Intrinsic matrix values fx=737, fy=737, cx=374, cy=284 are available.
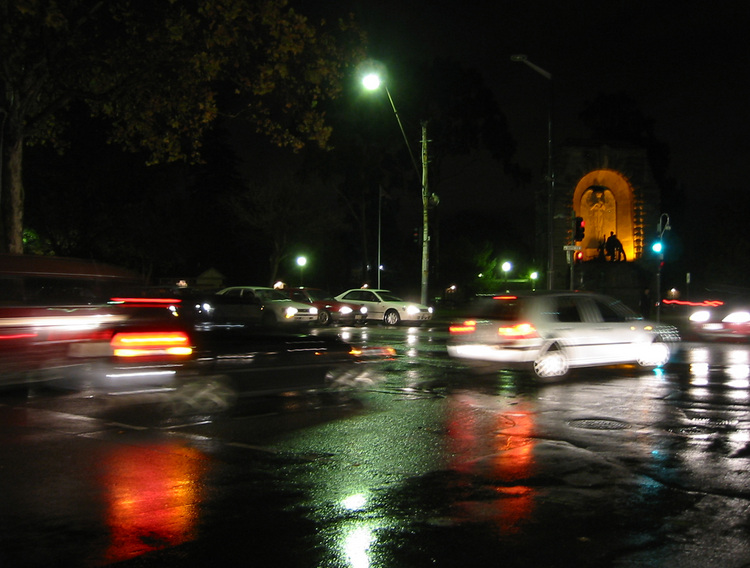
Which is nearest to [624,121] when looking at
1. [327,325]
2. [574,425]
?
[327,325]

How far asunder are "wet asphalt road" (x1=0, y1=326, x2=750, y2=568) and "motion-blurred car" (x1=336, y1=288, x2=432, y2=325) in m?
21.6

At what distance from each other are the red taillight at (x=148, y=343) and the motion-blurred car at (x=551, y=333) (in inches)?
215

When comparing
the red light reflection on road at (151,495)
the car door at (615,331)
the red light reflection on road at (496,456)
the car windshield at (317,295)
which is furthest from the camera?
the car windshield at (317,295)

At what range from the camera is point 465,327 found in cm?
1420

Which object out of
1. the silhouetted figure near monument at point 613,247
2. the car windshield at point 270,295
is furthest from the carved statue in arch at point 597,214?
the car windshield at point 270,295

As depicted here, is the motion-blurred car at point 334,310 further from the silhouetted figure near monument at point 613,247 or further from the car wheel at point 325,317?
the silhouetted figure near monument at point 613,247

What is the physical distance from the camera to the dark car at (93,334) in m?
10.3

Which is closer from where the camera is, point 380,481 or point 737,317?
point 380,481

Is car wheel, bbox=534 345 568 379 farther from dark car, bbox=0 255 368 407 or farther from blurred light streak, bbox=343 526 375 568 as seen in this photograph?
blurred light streak, bbox=343 526 375 568

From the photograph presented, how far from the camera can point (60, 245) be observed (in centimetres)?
4078

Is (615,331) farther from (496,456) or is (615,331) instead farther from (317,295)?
(317,295)

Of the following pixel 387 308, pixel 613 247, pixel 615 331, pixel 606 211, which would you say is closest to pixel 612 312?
pixel 615 331

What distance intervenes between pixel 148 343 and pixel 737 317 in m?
16.8

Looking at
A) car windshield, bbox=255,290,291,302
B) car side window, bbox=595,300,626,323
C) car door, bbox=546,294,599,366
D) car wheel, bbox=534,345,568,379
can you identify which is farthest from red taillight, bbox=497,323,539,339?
car windshield, bbox=255,290,291,302
